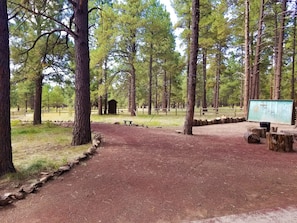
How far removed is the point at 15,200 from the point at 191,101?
23.8 ft

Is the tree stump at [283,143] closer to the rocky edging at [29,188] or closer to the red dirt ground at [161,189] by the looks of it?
the red dirt ground at [161,189]

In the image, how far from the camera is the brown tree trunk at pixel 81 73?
694 centimetres

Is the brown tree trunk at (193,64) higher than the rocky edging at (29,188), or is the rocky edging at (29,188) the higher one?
the brown tree trunk at (193,64)

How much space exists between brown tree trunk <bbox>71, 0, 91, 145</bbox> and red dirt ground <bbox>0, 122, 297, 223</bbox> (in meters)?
1.79

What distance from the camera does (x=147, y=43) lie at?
21.5 metres

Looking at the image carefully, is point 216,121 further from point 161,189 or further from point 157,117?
point 161,189

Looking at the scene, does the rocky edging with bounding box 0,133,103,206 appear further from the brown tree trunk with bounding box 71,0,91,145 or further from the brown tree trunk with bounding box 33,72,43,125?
the brown tree trunk with bounding box 33,72,43,125

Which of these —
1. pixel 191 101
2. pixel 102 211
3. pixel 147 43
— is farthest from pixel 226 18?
pixel 102 211

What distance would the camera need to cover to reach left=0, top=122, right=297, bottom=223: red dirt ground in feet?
8.83

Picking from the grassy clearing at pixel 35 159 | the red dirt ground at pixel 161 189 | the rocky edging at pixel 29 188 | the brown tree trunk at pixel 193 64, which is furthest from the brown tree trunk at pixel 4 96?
the brown tree trunk at pixel 193 64

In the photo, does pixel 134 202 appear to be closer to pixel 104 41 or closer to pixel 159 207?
pixel 159 207

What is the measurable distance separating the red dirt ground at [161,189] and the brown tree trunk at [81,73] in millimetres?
1792

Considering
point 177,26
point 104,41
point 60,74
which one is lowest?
point 60,74

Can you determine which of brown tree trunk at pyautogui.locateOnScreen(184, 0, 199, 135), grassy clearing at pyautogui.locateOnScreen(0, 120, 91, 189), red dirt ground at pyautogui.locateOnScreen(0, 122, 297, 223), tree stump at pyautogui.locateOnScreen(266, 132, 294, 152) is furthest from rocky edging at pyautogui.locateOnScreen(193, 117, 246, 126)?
grassy clearing at pyautogui.locateOnScreen(0, 120, 91, 189)
